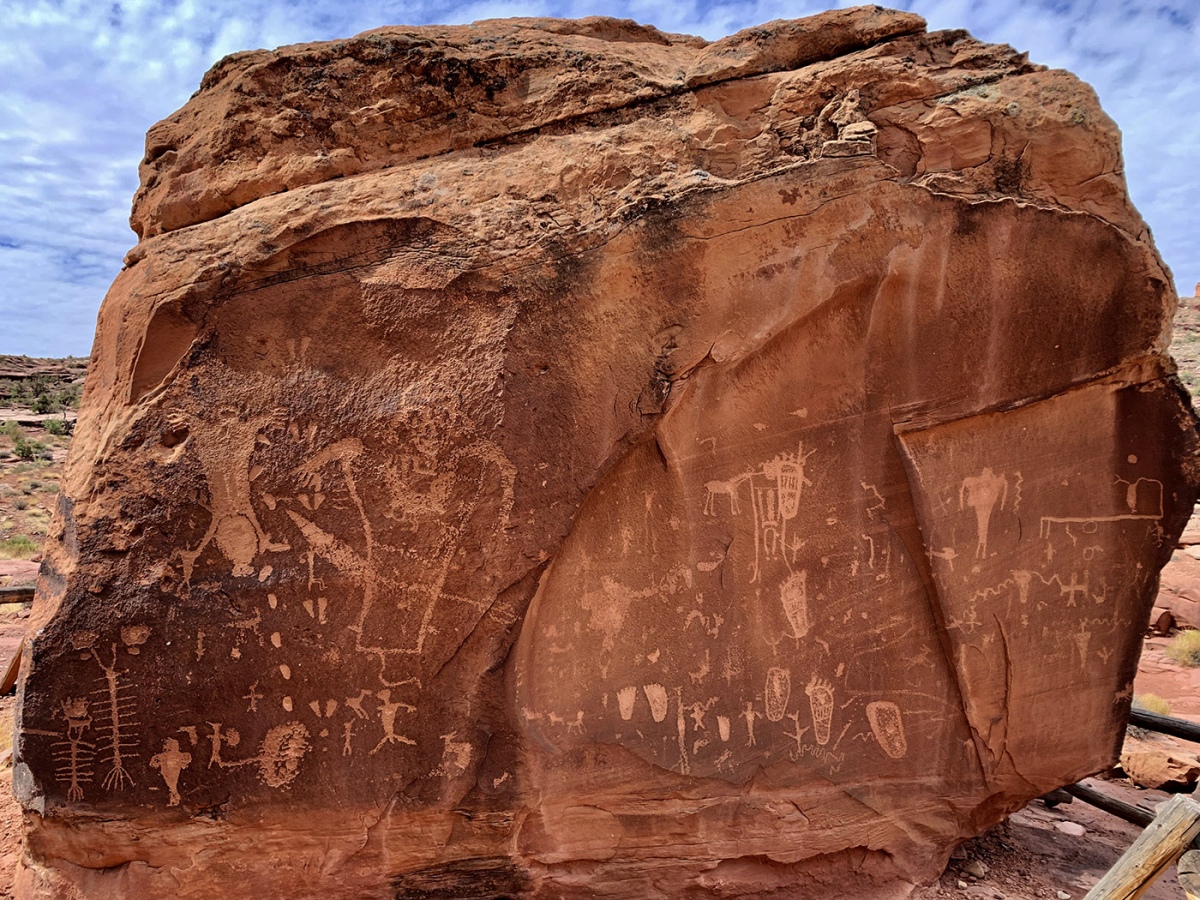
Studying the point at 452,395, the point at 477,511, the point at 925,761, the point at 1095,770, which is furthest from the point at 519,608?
the point at 1095,770

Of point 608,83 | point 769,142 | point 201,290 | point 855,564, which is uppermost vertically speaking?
point 608,83

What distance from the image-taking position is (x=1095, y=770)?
3.25 m

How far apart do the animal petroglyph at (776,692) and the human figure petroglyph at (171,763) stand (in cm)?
203

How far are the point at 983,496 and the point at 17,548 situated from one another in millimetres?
10010

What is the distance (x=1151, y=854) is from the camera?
250 cm

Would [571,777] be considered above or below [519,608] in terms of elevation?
below

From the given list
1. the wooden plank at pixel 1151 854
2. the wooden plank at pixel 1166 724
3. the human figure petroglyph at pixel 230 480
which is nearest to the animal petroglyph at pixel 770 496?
the wooden plank at pixel 1151 854

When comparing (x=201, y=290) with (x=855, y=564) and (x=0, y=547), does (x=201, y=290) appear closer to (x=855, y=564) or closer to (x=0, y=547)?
(x=855, y=564)

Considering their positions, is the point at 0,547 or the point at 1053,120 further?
the point at 0,547

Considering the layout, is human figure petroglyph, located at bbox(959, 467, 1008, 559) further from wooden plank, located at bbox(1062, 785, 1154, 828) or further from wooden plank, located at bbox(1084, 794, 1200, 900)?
wooden plank, located at bbox(1062, 785, 1154, 828)

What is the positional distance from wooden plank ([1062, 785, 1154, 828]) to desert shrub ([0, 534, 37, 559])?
9.92 m

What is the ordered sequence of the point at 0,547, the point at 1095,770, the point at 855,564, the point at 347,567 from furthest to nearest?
the point at 0,547 < the point at 1095,770 < the point at 855,564 < the point at 347,567

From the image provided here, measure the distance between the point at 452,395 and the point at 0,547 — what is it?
357 inches

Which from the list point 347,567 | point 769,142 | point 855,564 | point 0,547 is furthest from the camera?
point 0,547
